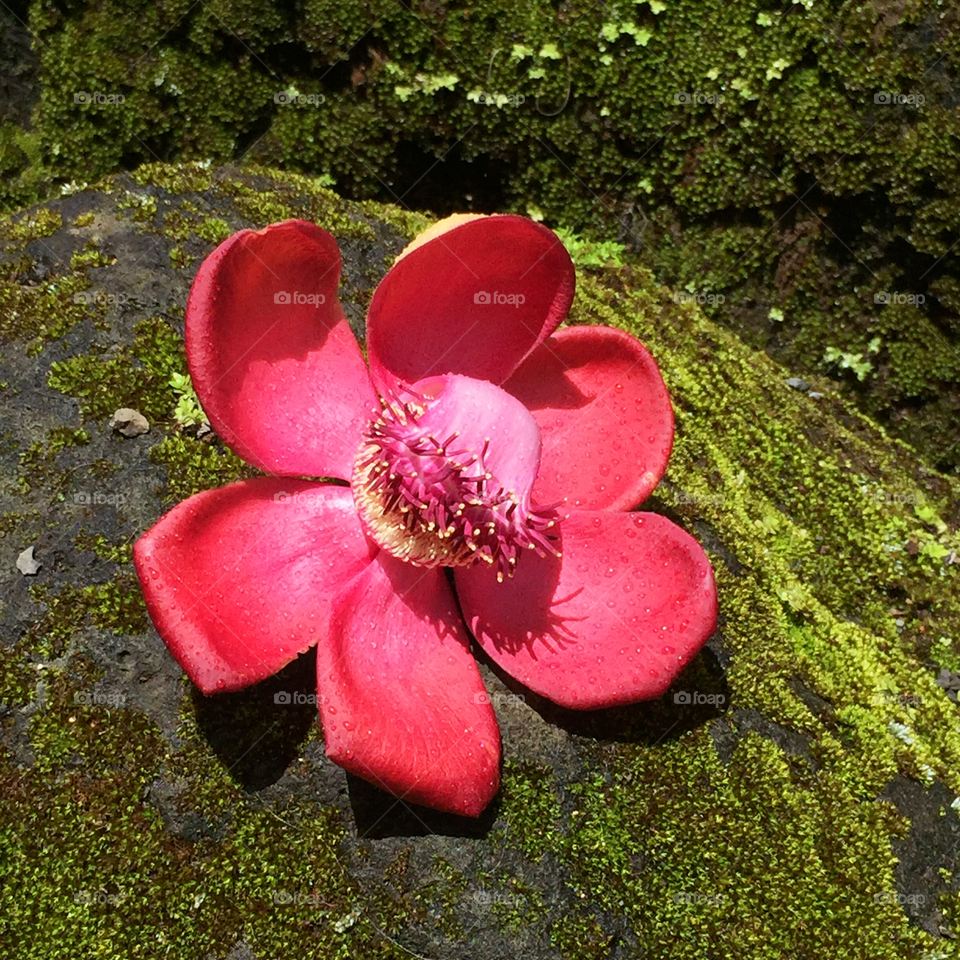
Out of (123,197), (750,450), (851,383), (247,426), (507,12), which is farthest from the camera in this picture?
(851,383)

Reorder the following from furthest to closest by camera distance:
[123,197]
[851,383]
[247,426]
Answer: [851,383], [123,197], [247,426]

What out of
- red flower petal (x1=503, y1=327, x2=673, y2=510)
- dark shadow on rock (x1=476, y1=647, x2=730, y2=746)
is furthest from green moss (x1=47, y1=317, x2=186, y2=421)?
dark shadow on rock (x1=476, y1=647, x2=730, y2=746)

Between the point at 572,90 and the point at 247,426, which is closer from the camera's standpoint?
the point at 247,426

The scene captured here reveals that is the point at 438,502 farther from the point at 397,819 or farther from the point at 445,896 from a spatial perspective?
the point at 445,896

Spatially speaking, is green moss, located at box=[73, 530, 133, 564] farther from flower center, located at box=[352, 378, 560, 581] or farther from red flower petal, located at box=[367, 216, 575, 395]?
red flower petal, located at box=[367, 216, 575, 395]

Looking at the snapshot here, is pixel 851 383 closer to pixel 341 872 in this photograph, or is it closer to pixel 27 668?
pixel 341 872

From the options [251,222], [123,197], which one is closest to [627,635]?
[251,222]
